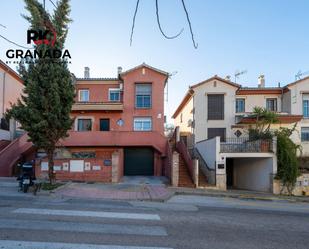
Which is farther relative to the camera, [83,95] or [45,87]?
[83,95]

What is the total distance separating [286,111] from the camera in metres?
27.4

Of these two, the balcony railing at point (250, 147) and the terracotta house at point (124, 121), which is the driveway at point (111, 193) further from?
the terracotta house at point (124, 121)

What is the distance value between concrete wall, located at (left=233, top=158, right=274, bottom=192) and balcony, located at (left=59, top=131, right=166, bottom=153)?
22.5 feet

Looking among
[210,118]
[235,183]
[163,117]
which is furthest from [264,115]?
[163,117]

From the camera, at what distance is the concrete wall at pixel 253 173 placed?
19.7 metres

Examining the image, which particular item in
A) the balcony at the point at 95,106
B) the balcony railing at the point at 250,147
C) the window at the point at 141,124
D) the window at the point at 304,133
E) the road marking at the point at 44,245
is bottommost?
the road marking at the point at 44,245

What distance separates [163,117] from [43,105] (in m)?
13.1

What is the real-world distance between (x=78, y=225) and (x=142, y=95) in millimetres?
19592

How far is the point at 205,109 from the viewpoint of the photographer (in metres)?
26.2

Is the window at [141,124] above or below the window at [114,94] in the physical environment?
below

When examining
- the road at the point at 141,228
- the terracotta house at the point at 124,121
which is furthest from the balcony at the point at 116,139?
the road at the point at 141,228

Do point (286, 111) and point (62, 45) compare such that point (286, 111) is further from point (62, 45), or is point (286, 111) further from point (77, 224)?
point (77, 224)

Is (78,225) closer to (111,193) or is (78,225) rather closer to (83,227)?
(83,227)

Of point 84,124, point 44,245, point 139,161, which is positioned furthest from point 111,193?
point 84,124
